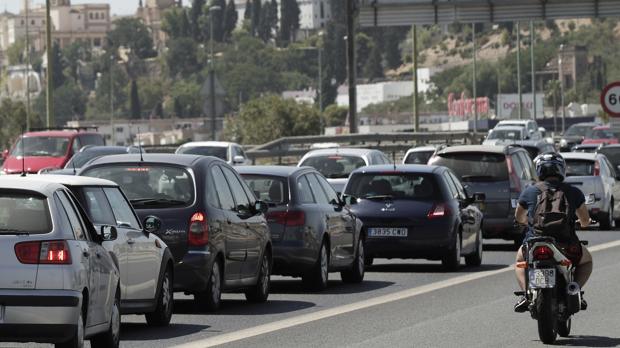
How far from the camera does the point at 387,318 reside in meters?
17.2

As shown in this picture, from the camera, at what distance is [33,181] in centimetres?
1262

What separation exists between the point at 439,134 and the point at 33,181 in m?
49.6

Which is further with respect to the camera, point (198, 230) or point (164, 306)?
point (198, 230)

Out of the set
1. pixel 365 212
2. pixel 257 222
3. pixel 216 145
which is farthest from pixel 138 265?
pixel 216 145

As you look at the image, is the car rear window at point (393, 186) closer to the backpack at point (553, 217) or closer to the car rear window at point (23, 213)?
the backpack at point (553, 217)

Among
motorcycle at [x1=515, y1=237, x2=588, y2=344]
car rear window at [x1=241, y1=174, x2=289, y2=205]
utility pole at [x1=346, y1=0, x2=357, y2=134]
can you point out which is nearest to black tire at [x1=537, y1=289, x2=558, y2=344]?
motorcycle at [x1=515, y1=237, x2=588, y2=344]

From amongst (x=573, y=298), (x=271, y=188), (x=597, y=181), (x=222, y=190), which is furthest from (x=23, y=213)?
(x=597, y=181)

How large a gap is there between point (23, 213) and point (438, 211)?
12.6 meters

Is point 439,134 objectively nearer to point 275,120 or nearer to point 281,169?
point 281,169

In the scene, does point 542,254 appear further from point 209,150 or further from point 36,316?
point 209,150

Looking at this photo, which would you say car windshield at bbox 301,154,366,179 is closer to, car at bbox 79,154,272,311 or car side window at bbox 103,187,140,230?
car at bbox 79,154,272,311

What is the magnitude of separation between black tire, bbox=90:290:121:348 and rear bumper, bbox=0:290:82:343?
132 cm

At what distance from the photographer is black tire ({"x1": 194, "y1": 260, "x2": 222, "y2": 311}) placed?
17.6 meters

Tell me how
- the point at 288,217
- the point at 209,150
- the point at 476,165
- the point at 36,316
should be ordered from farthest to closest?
the point at 209,150, the point at 476,165, the point at 288,217, the point at 36,316
